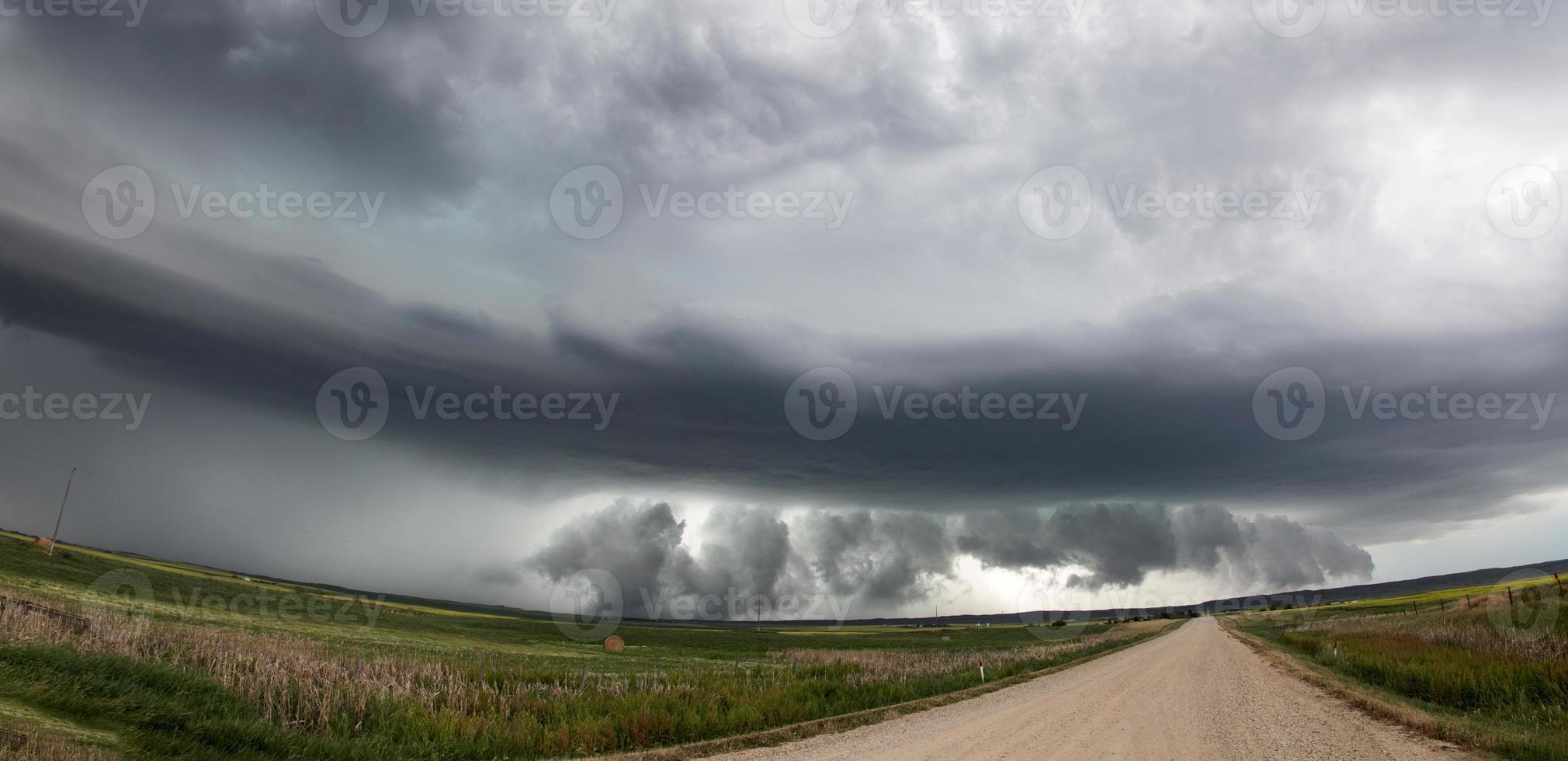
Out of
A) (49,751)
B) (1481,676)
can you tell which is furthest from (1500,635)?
(49,751)

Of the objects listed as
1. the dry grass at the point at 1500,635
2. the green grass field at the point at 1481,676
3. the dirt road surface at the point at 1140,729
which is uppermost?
the dry grass at the point at 1500,635

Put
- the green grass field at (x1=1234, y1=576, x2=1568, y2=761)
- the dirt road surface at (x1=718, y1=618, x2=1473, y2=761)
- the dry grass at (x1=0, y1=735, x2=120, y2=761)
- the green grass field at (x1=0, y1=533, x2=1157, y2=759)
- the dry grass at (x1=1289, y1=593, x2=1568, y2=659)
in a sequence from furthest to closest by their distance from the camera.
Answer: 1. the dry grass at (x1=1289, y1=593, x2=1568, y2=659)
2. the green grass field at (x1=1234, y1=576, x2=1568, y2=761)
3. the dirt road surface at (x1=718, y1=618, x2=1473, y2=761)
4. the green grass field at (x1=0, y1=533, x2=1157, y2=759)
5. the dry grass at (x1=0, y1=735, x2=120, y2=761)

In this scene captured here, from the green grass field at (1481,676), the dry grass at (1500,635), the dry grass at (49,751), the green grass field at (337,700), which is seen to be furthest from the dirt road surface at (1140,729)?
the dry grass at (49,751)

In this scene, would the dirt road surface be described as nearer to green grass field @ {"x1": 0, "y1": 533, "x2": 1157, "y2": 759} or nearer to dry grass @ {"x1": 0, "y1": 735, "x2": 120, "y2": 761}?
green grass field @ {"x1": 0, "y1": 533, "x2": 1157, "y2": 759}

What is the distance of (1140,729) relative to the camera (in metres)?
17.4

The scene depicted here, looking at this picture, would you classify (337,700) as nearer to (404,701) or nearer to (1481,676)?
(404,701)

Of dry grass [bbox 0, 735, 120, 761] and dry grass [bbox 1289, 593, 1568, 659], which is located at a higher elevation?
dry grass [bbox 1289, 593, 1568, 659]

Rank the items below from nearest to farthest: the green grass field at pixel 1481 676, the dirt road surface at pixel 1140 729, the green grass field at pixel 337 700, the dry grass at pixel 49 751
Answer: the dry grass at pixel 49 751, the green grass field at pixel 337 700, the dirt road surface at pixel 1140 729, the green grass field at pixel 1481 676

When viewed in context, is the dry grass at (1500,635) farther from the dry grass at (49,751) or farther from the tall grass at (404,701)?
the dry grass at (49,751)

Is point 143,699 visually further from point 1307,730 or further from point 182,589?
point 182,589

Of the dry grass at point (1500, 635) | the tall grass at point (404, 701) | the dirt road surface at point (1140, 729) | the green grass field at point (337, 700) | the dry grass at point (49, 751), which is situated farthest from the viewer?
the dry grass at point (1500, 635)

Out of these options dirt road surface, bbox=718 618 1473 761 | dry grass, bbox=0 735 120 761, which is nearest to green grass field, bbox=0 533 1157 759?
Answer: dry grass, bbox=0 735 120 761

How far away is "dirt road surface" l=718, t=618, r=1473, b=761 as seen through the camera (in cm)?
1474

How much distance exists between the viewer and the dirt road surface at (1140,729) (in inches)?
580
